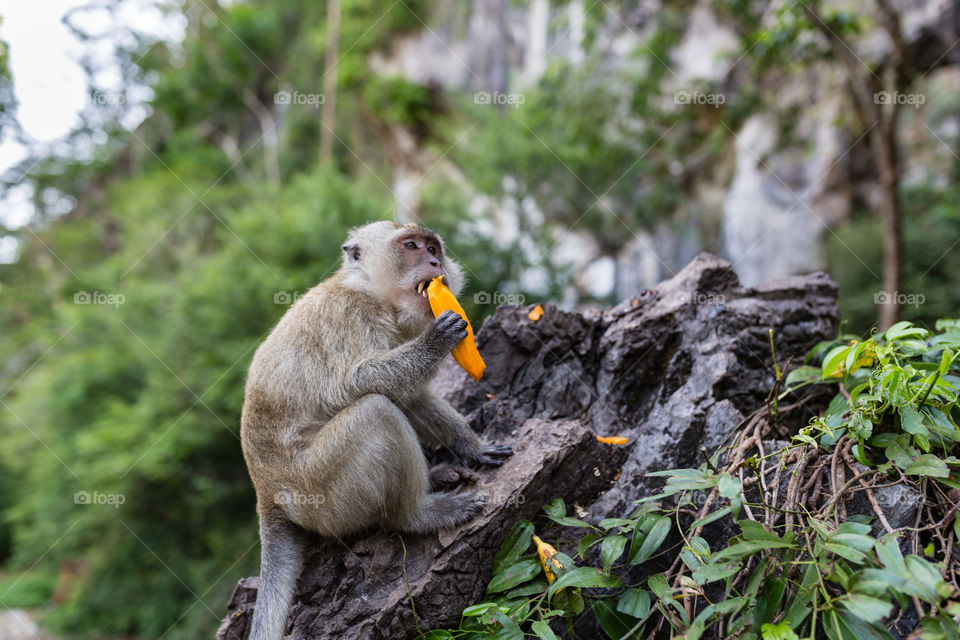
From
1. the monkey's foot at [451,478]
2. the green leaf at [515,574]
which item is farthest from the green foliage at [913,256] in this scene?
the green leaf at [515,574]

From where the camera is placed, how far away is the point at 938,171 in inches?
493

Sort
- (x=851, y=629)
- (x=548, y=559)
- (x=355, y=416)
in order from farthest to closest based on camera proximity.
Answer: (x=355, y=416)
(x=548, y=559)
(x=851, y=629)

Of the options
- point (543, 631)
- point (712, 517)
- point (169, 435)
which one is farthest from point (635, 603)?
point (169, 435)

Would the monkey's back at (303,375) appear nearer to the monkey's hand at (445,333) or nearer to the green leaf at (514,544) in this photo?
the monkey's hand at (445,333)

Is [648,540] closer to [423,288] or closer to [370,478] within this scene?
[370,478]

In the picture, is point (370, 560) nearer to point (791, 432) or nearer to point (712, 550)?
point (712, 550)

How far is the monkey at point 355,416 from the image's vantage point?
3174mm

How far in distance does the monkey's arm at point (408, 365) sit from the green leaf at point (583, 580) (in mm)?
1271

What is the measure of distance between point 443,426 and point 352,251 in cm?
131

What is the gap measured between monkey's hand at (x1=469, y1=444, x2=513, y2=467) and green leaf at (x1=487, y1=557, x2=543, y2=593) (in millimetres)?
689

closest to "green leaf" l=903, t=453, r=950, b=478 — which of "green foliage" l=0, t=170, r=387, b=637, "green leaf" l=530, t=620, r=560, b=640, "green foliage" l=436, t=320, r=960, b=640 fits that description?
"green foliage" l=436, t=320, r=960, b=640

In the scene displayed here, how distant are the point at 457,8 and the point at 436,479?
685 inches

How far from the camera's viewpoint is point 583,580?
8.73 feet

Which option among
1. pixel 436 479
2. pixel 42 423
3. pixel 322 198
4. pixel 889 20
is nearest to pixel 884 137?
pixel 889 20
